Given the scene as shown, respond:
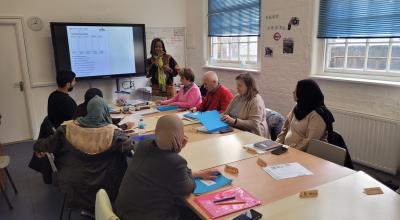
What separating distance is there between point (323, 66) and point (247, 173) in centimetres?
248

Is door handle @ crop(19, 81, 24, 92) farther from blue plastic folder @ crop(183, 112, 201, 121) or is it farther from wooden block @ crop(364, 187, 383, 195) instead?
wooden block @ crop(364, 187, 383, 195)

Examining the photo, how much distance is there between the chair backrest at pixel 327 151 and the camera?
2.18m

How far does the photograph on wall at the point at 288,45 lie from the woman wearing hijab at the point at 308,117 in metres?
1.51

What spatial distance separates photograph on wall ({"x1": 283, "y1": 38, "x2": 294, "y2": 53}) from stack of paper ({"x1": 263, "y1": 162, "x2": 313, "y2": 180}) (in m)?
2.37

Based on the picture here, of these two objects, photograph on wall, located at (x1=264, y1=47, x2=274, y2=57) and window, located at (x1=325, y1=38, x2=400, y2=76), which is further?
photograph on wall, located at (x1=264, y1=47, x2=274, y2=57)

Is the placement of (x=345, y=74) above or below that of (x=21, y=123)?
above

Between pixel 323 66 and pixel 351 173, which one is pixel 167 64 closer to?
pixel 323 66

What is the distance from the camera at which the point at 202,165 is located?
2059 millimetres

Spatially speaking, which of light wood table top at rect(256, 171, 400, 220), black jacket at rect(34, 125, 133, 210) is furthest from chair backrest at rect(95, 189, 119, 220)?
black jacket at rect(34, 125, 133, 210)

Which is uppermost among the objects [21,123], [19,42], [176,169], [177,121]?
[19,42]

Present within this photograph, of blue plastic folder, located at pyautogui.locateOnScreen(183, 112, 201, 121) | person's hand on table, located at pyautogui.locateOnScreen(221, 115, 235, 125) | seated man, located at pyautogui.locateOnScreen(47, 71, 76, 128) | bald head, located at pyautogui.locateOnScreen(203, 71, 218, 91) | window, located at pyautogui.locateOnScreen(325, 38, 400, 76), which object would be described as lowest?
blue plastic folder, located at pyautogui.locateOnScreen(183, 112, 201, 121)

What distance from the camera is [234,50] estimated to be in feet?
17.8

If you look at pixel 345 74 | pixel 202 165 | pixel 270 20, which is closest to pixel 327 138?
pixel 202 165

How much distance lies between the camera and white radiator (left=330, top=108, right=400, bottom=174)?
121 inches
